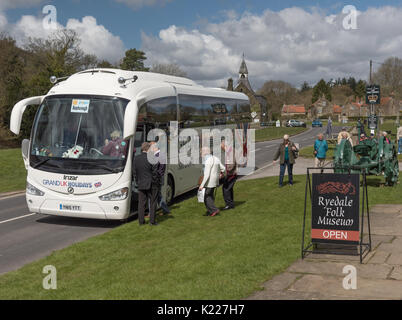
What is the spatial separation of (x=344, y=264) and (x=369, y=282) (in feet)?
3.08

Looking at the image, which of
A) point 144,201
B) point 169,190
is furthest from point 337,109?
point 144,201

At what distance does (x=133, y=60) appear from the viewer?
86.9 m

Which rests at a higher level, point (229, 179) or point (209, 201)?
point (229, 179)

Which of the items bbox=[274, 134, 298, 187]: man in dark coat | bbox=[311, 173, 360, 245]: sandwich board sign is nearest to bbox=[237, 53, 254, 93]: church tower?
bbox=[274, 134, 298, 187]: man in dark coat

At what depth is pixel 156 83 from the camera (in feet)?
46.0

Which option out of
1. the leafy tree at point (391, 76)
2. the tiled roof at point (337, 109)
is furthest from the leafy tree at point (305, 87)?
the leafy tree at point (391, 76)

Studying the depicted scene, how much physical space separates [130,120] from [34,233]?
3.47 metres

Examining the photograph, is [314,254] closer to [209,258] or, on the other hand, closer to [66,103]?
[209,258]

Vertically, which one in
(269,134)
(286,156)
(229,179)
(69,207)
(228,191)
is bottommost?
(69,207)

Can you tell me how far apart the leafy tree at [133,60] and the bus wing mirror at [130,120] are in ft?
250

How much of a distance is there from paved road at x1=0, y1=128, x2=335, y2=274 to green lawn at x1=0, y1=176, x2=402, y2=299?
69 cm

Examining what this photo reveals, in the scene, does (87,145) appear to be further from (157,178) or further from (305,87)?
(305,87)
